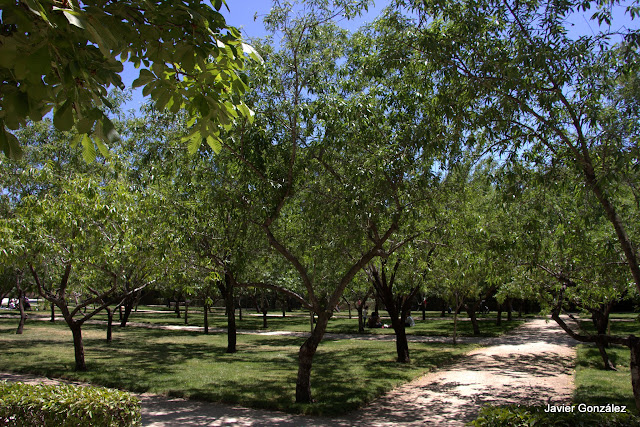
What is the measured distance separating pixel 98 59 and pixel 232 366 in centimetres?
1239

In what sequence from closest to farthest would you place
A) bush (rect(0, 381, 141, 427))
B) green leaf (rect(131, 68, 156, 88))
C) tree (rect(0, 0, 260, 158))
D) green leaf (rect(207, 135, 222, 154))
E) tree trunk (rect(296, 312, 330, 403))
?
1. tree (rect(0, 0, 260, 158))
2. green leaf (rect(131, 68, 156, 88))
3. green leaf (rect(207, 135, 222, 154))
4. bush (rect(0, 381, 141, 427))
5. tree trunk (rect(296, 312, 330, 403))

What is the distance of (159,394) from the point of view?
10125 millimetres

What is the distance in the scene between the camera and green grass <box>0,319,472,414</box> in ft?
33.1

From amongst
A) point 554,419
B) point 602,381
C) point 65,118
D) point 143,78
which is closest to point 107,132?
point 65,118

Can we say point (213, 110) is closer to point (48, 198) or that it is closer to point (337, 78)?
point (337, 78)

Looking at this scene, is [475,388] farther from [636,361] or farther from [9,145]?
[9,145]

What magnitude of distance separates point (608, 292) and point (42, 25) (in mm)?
11661

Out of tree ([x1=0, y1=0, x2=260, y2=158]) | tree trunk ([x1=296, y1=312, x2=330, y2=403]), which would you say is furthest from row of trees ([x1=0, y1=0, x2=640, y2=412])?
tree ([x1=0, y1=0, x2=260, y2=158])

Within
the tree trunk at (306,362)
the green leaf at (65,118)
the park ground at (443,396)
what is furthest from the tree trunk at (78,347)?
the green leaf at (65,118)

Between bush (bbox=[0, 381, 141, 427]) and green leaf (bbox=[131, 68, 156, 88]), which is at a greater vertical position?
green leaf (bbox=[131, 68, 156, 88])

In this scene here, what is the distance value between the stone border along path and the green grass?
458 mm

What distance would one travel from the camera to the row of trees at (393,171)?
6.29 meters

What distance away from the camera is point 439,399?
32.6 ft

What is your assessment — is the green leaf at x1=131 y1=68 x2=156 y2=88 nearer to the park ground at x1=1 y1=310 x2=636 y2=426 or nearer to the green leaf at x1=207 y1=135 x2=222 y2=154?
the green leaf at x1=207 y1=135 x2=222 y2=154
